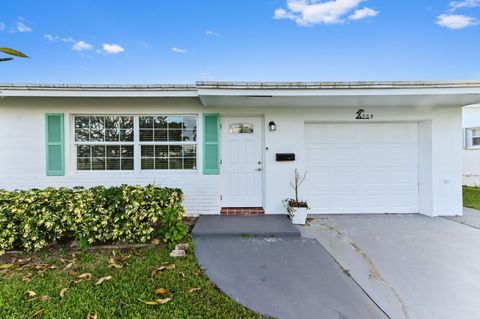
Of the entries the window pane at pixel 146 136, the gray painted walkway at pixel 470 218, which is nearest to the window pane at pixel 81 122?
the window pane at pixel 146 136

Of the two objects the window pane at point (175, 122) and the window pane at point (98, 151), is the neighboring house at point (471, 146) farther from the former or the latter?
the window pane at point (98, 151)

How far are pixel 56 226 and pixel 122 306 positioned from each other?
217 centimetres

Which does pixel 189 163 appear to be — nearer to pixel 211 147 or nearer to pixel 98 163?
pixel 211 147

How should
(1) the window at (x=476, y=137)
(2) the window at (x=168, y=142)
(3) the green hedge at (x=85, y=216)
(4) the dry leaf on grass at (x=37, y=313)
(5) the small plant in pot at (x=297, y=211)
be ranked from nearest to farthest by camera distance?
(4) the dry leaf on grass at (x=37, y=313) < (3) the green hedge at (x=85, y=216) < (5) the small plant in pot at (x=297, y=211) < (2) the window at (x=168, y=142) < (1) the window at (x=476, y=137)

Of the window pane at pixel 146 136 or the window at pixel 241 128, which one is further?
the window at pixel 241 128

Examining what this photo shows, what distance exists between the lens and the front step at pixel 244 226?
3.99m

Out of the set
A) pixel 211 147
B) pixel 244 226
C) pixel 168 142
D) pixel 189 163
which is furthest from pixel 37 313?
pixel 211 147

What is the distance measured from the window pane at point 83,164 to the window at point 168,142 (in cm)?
129

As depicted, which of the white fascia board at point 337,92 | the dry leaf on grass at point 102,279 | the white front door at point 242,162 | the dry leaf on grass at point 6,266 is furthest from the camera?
the white front door at point 242,162

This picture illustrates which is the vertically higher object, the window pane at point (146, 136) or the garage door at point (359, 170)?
the window pane at point (146, 136)

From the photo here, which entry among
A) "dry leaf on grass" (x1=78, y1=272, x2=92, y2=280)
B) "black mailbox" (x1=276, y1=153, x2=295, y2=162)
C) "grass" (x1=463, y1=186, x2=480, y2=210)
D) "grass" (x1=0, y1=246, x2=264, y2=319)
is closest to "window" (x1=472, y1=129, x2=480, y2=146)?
"grass" (x1=463, y1=186, x2=480, y2=210)

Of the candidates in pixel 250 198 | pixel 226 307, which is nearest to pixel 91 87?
pixel 250 198

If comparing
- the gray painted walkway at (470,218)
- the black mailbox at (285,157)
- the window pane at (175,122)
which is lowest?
the gray painted walkway at (470,218)

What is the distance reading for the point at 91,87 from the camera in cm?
444
